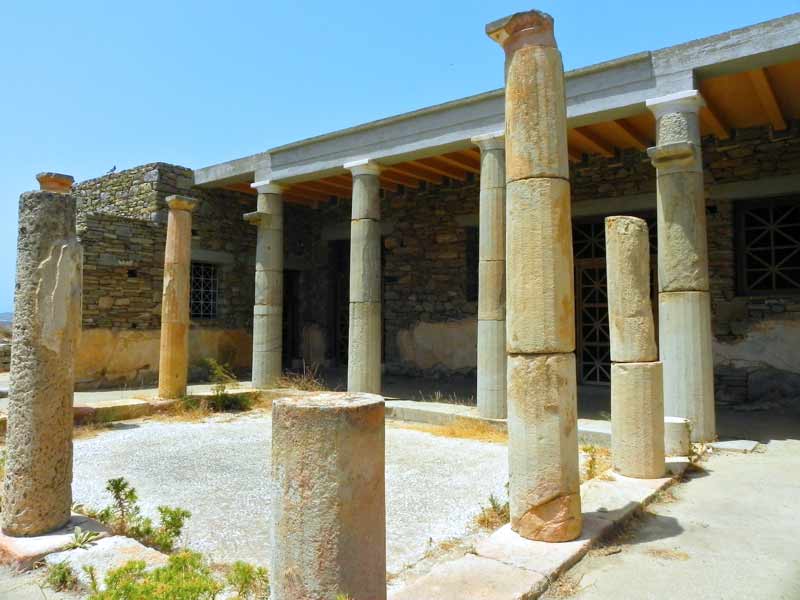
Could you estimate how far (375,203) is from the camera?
866 cm

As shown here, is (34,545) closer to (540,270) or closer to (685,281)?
(540,270)

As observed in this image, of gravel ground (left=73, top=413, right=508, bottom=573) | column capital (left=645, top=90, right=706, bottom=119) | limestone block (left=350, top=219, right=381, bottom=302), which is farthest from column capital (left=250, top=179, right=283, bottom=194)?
column capital (left=645, top=90, right=706, bottom=119)

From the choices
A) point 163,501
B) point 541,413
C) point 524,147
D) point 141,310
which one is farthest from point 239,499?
point 141,310

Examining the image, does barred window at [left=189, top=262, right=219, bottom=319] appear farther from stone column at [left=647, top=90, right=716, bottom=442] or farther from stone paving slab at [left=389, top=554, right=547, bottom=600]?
stone paving slab at [left=389, top=554, right=547, bottom=600]

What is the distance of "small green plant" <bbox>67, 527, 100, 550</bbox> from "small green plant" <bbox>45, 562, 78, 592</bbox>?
268mm

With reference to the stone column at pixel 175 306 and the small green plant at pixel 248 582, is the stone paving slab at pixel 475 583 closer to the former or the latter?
the small green plant at pixel 248 582

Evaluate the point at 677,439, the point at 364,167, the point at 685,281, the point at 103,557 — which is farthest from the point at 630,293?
the point at 364,167

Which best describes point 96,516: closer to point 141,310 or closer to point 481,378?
point 481,378

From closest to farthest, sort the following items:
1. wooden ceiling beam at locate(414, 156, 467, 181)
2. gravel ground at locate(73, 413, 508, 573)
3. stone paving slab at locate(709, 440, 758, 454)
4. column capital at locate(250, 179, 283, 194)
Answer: gravel ground at locate(73, 413, 508, 573) < stone paving slab at locate(709, 440, 758, 454) < wooden ceiling beam at locate(414, 156, 467, 181) < column capital at locate(250, 179, 283, 194)

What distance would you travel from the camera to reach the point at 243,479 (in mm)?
4918

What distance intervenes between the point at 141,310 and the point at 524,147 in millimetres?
8959

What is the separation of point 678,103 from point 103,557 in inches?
249

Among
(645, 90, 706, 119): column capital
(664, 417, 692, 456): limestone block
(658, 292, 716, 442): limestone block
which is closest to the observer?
(664, 417, 692, 456): limestone block

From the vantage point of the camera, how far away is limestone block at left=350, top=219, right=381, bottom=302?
841cm
